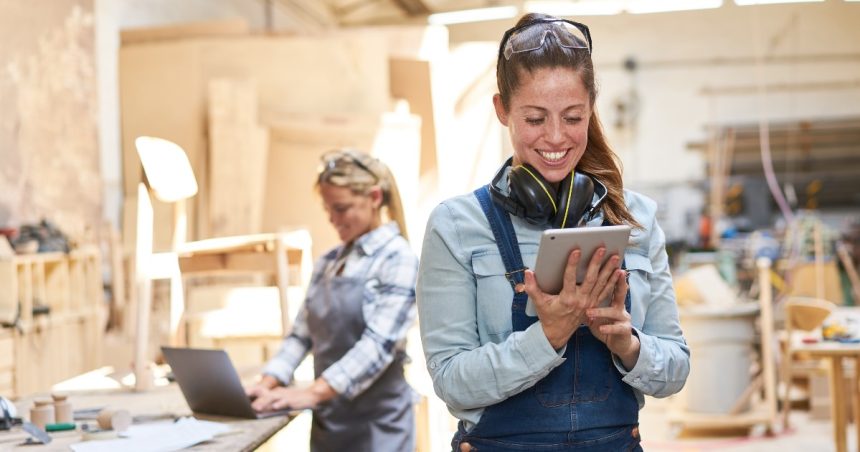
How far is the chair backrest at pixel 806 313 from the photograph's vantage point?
261 inches

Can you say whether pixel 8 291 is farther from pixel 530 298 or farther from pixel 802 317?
pixel 802 317

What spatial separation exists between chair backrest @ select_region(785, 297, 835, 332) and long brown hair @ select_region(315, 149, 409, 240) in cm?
440

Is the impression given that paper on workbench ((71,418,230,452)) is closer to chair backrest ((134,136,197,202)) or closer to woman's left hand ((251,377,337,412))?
woman's left hand ((251,377,337,412))

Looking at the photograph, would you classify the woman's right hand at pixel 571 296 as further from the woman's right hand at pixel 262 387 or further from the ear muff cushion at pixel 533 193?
the woman's right hand at pixel 262 387

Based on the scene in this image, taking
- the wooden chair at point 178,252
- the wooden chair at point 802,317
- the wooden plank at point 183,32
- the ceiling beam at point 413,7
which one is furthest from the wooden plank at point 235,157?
the ceiling beam at point 413,7

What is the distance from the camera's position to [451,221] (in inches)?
63.9

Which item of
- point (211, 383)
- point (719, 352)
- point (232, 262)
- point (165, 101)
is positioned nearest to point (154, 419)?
point (211, 383)

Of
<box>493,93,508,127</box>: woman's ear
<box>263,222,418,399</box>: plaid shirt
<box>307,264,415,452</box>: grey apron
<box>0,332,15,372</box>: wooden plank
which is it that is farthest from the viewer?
<box>0,332,15,372</box>: wooden plank

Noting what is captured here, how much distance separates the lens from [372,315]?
2.96 metres

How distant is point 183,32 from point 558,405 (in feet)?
19.8

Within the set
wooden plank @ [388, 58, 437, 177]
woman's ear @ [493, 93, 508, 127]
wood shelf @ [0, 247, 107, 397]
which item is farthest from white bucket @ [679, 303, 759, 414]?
woman's ear @ [493, 93, 508, 127]

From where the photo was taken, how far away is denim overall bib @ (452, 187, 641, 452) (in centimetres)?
158

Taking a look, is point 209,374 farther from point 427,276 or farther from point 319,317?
point 427,276

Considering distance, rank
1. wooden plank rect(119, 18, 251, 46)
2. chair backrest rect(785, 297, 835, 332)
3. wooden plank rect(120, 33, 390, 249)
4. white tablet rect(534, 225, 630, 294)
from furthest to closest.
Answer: wooden plank rect(119, 18, 251, 46), chair backrest rect(785, 297, 835, 332), wooden plank rect(120, 33, 390, 249), white tablet rect(534, 225, 630, 294)
